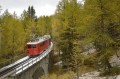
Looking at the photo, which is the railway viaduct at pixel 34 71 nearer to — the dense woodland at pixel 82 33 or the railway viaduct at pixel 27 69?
the railway viaduct at pixel 27 69

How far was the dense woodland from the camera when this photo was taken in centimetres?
3042

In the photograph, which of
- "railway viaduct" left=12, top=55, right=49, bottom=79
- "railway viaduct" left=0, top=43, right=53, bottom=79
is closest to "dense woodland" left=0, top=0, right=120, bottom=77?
"railway viaduct" left=12, top=55, right=49, bottom=79

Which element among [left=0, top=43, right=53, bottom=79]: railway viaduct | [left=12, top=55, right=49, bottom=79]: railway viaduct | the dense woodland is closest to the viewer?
the dense woodland

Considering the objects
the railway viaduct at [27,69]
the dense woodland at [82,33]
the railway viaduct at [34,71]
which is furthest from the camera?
the railway viaduct at [34,71]

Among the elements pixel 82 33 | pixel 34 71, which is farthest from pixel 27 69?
pixel 82 33

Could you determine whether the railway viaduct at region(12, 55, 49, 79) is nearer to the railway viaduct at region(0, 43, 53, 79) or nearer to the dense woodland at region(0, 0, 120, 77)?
the railway viaduct at region(0, 43, 53, 79)

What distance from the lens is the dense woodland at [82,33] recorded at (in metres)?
30.4

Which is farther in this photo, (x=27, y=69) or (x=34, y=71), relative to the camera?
Result: (x=34, y=71)

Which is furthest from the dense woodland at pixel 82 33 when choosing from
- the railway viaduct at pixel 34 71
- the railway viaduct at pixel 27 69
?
the railway viaduct at pixel 27 69

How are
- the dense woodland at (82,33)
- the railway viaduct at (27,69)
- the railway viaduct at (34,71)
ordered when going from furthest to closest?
the railway viaduct at (34,71) < the railway viaduct at (27,69) < the dense woodland at (82,33)

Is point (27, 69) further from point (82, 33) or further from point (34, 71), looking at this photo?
point (82, 33)

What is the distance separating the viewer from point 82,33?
133 ft

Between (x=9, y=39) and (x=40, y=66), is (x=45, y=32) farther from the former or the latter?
(x=40, y=66)

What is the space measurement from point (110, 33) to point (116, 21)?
3.31 meters
